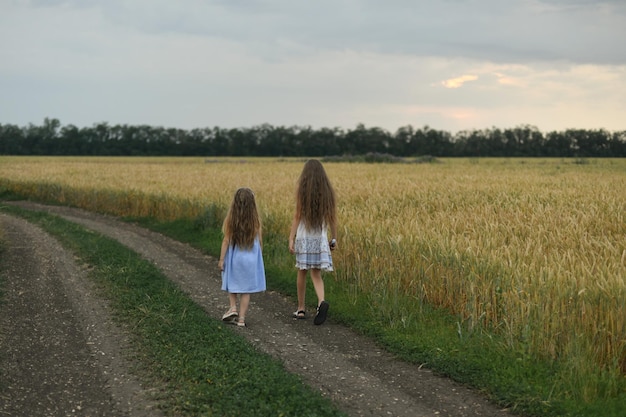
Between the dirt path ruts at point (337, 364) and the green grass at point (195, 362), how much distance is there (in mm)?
289

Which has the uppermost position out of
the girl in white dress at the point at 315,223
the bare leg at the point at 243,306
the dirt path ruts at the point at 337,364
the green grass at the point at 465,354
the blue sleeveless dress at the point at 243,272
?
the girl in white dress at the point at 315,223

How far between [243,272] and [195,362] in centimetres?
237

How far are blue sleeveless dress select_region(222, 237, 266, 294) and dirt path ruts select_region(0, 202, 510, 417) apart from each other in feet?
1.91

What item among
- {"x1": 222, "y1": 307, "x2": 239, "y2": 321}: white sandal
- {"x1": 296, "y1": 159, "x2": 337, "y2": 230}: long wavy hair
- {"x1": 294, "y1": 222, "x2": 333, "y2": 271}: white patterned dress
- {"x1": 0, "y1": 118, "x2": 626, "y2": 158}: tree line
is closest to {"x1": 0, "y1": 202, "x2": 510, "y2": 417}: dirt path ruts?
{"x1": 222, "y1": 307, "x2": 239, "y2": 321}: white sandal

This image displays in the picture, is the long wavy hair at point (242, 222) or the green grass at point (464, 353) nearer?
the green grass at point (464, 353)

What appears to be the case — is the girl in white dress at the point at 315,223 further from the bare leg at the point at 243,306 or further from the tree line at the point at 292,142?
the tree line at the point at 292,142

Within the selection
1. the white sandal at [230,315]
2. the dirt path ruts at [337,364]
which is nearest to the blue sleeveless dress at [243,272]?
the white sandal at [230,315]

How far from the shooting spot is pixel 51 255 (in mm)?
15531

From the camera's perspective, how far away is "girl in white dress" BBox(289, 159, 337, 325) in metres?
9.78

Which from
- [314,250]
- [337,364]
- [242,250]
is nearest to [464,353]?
[337,364]

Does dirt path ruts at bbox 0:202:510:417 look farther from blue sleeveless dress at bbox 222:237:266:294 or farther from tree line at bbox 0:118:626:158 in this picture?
tree line at bbox 0:118:626:158

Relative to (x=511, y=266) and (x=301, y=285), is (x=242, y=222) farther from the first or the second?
(x=511, y=266)

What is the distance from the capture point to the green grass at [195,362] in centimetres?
645

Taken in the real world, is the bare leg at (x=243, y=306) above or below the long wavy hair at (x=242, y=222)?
below
